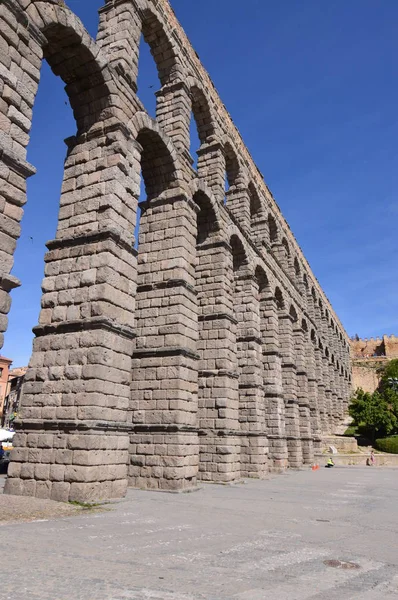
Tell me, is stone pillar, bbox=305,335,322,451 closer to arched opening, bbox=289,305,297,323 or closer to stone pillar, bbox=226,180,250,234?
arched opening, bbox=289,305,297,323

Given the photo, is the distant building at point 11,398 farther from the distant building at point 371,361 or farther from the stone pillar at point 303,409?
the distant building at point 371,361

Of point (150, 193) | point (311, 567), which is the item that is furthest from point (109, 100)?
point (311, 567)

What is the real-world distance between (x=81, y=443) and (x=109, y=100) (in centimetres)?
759

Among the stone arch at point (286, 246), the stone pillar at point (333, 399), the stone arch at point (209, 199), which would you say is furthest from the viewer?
the stone pillar at point (333, 399)

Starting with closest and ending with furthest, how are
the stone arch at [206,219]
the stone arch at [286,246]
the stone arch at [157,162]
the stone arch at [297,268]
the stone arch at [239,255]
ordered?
the stone arch at [157,162] → the stone arch at [206,219] → the stone arch at [239,255] → the stone arch at [286,246] → the stone arch at [297,268]

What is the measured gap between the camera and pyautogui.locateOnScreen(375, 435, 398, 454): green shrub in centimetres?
3270

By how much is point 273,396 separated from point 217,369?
22.3 ft

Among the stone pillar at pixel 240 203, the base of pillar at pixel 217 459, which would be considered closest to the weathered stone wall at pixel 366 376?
the stone pillar at pixel 240 203

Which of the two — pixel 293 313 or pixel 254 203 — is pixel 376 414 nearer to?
pixel 293 313

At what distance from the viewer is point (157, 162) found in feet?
42.3

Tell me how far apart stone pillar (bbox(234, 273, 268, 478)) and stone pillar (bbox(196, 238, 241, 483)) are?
2393mm

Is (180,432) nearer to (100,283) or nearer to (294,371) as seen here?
(100,283)

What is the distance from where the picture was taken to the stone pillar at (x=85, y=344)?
7.95 meters

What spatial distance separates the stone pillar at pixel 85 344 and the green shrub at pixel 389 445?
97.9 feet
